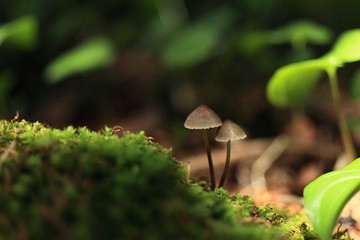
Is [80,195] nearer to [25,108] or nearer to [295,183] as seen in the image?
[295,183]

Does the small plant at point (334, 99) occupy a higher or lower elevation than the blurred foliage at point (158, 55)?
lower

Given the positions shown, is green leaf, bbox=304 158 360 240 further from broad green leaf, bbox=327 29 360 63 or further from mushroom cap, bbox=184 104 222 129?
broad green leaf, bbox=327 29 360 63

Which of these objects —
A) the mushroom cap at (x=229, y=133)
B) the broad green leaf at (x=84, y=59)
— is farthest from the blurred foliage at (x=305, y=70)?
the broad green leaf at (x=84, y=59)

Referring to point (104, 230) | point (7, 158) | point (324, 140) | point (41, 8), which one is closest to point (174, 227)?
point (104, 230)

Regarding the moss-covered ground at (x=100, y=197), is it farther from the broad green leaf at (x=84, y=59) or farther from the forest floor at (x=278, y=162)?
the broad green leaf at (x=84, y=59)

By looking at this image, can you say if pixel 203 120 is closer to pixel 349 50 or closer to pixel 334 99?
pixel 349 50

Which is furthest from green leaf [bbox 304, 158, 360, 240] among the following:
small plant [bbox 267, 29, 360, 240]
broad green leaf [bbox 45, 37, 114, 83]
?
broad green leaf [bbox 45, 37, 114, 83]
